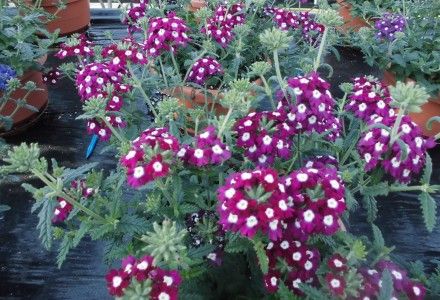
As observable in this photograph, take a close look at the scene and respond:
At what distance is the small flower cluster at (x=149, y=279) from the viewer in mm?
986

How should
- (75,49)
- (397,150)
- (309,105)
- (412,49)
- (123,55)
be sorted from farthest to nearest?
(412,49) → (75,49) → (123,55) → (309,105) → (397,150)

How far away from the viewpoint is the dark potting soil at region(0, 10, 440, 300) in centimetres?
175

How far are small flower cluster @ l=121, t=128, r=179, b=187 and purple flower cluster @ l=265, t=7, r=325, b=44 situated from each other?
144 centimetres

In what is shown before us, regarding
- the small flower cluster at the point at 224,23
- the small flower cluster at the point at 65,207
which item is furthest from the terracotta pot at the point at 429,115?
the small flower cluster at the point at 65,207

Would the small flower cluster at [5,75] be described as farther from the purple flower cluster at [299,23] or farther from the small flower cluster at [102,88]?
the purple flower cluster at [299,23]

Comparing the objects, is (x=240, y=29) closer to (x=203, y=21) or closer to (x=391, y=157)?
(x=203, y=21)

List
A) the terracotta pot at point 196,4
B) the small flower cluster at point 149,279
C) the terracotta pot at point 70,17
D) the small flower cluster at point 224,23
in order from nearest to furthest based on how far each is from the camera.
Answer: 1. the small flower cluster at point 149,279
2. the small flower cluster at point 224,23
3. the terracotta pot at point 196,4
4. the terracotta pot at point 70,17

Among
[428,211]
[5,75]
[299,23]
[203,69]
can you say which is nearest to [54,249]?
[5,75]

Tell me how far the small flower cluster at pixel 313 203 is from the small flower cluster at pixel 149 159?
11.4 inches

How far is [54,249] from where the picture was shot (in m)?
1.89

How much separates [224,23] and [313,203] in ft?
4.57

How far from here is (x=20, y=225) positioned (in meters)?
2.01

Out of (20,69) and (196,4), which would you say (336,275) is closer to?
(20,69)

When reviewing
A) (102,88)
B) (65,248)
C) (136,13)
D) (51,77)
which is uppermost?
(102,88)
